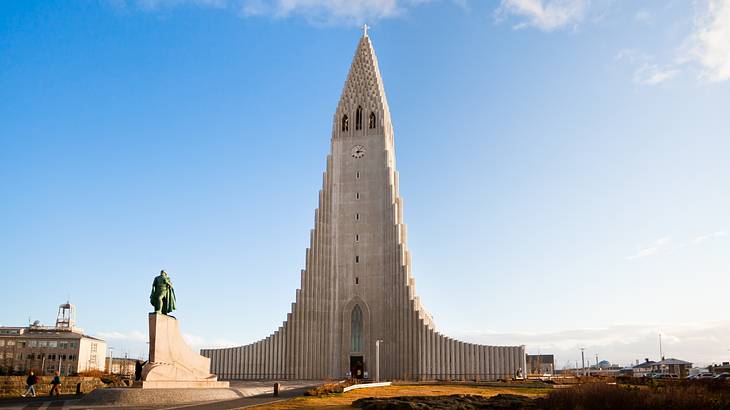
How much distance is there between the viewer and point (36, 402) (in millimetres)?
24375

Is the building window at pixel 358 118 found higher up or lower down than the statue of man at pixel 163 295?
higher up

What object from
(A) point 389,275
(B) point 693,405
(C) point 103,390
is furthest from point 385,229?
(B) point 693,405

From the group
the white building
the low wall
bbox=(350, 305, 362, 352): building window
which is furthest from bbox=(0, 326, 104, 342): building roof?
the low wall

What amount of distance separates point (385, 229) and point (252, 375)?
17.0 metres

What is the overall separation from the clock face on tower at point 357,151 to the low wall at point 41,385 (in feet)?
111

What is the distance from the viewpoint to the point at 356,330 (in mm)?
58062

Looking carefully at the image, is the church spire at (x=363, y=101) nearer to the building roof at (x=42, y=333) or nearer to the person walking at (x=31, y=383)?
the person walking at (x=31, y=383)

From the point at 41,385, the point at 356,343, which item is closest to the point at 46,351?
the point at 356,343

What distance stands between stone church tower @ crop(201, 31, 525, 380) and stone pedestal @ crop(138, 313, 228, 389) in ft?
88.4

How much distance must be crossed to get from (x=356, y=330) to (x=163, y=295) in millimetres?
31376

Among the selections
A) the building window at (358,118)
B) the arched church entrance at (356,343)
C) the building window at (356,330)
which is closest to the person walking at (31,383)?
the arched church entrance at (356,343)

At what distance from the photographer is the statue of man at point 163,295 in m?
28.3

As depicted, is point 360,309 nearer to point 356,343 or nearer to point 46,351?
point 356,343

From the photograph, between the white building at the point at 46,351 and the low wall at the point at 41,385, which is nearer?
the low wall at the point at 41,385
